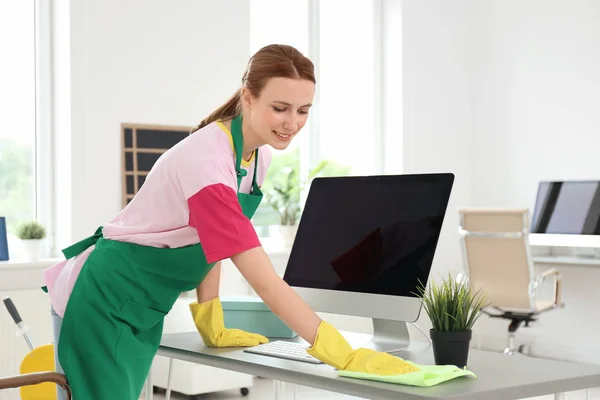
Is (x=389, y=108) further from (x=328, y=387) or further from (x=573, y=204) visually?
(x=328, y=387)

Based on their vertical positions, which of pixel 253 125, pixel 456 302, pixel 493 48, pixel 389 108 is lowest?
pixel 456 302

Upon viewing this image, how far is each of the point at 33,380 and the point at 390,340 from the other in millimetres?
844

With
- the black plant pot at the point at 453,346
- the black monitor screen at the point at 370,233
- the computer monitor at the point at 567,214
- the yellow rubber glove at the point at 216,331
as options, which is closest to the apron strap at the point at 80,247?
the yellow rubber glove at the point at 216,331

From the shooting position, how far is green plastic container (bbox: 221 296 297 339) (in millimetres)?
2379

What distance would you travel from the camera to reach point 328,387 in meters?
1.71

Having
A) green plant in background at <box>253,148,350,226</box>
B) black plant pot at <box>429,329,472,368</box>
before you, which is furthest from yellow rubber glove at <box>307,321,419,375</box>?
green plant in background at <box>253,148,350,226</box>

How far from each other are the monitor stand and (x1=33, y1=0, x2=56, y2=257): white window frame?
3.23m

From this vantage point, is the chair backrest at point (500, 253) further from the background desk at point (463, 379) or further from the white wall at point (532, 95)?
the background desk at point (463, 379)

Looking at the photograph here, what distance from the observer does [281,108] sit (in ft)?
6.12

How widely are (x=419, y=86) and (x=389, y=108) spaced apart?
27 centimetres

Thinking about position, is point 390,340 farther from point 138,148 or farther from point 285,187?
point 285,187

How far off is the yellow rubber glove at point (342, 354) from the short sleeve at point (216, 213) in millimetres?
227

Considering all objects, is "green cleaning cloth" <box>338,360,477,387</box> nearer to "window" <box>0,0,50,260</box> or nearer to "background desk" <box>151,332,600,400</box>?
"background desk" <box>151,332,600,400</box>

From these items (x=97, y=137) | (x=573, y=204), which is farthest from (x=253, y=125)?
(x=573, y=204)
